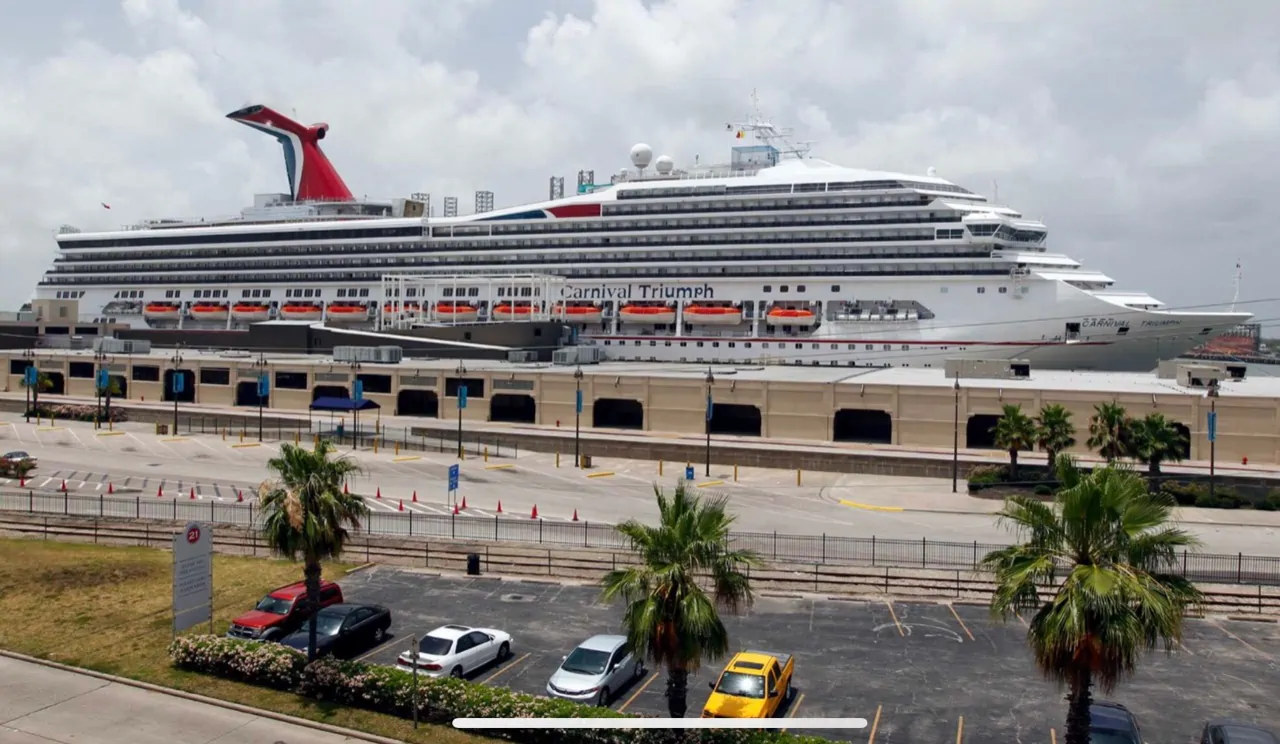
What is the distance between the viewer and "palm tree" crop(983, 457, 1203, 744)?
11.7 metres

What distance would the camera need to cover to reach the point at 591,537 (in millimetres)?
30703

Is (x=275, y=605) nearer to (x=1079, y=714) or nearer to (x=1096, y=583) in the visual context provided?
(x=1079, y=714)

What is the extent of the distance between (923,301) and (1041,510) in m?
58.5

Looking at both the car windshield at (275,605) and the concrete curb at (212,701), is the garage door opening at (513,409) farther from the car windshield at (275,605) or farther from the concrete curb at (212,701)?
the concrete curb at (212,701)

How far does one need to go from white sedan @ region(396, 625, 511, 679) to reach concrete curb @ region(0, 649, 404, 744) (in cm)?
221

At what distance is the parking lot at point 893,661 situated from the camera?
17656mm

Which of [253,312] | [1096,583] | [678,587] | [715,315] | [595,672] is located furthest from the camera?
[253,312]

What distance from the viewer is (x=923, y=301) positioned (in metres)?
68.8

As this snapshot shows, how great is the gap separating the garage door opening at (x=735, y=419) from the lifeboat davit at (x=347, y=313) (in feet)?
151

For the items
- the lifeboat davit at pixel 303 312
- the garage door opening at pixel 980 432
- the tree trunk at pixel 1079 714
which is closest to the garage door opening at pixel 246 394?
the lifeboat davit at pixel 303 312

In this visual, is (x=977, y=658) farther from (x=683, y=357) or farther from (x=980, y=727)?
(x=683, y=357)

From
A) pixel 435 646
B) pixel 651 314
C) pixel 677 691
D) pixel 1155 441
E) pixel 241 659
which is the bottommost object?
pixel 241 659

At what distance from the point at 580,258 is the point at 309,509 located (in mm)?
67316

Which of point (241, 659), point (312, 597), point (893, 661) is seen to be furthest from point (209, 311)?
point (893, 661)
